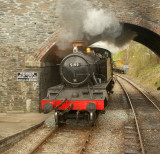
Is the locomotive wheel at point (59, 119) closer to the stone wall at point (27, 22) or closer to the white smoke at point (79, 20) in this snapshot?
the white smoke at point (79, 20)

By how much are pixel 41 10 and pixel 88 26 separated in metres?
2.27

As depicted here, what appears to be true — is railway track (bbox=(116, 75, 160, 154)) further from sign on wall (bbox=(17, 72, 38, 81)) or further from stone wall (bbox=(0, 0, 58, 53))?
stone wall (bbox=(0, 0, 58, 53))

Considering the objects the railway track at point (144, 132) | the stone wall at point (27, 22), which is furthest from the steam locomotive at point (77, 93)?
the stone wall at point (27, 22)

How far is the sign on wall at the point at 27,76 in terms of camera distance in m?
10.0

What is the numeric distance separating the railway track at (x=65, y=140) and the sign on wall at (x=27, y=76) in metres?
2.91

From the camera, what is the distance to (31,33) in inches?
397

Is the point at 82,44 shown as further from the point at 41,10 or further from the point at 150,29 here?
the point at 150,29

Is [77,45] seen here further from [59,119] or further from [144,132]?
[144,132]

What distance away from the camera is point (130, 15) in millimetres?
10188

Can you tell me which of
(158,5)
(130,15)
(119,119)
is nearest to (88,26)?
(130,15)

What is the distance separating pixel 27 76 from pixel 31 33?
194 centimetres

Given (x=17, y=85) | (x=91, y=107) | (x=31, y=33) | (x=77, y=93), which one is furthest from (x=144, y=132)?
(x=31, y=33)

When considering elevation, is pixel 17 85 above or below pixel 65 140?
above

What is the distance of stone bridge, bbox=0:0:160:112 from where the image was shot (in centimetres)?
1001
